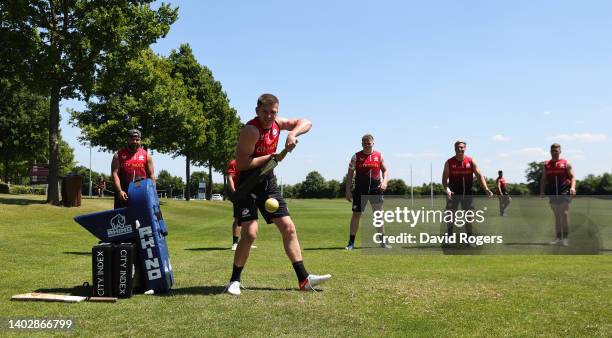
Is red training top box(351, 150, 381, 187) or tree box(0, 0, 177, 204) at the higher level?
tree box(0, 0, 177, 204)

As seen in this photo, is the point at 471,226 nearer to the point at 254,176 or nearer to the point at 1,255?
the point at 254,176

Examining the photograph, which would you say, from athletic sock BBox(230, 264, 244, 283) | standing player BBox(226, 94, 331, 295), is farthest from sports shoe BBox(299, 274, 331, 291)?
athletic sock BBox(230, 264, 244, 283)

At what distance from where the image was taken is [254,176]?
→ 650cm

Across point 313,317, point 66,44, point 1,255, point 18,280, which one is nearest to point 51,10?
point 66,44

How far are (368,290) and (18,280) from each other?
4.72 metres

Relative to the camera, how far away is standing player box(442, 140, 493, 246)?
12.3 metres

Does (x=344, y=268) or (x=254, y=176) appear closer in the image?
(x=254, y=176)

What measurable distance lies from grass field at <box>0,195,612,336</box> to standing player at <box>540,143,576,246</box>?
2.69m

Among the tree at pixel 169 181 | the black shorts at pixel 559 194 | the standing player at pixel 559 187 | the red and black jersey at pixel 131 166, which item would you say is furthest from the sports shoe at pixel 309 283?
the tree at pixel 169 181

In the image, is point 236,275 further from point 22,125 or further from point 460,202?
point 22,125

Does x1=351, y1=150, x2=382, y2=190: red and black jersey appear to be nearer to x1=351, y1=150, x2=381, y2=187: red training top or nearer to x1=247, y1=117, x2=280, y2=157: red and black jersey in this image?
x1=351, y1=150, x2=381, y2=187: red training top
